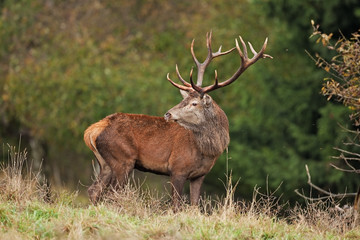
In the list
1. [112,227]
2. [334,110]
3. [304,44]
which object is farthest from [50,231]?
[304,44]

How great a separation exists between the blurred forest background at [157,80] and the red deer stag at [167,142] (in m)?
7.52

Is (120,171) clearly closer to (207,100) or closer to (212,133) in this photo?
(212,133)

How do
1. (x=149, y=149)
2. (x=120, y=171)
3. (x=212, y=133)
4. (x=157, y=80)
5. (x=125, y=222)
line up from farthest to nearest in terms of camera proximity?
(x=157, y=80) < (x=212, y=133) < (x=149, y=149) < (x=120, y=171) < (x=125, y=222)

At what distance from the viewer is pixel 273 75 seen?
19.3 m

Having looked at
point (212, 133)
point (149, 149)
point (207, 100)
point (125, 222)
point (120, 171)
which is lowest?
point (120, 171)

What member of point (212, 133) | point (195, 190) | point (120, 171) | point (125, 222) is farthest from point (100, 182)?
point (125, 222)

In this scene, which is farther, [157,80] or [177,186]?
[157,80]

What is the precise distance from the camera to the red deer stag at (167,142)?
926cm

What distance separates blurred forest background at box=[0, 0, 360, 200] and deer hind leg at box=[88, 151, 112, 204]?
8283mm

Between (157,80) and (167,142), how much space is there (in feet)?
35.5

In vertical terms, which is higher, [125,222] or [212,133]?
[212,133]

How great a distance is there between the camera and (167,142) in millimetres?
9523

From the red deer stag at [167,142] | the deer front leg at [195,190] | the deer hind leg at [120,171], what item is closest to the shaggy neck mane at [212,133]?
the red deer stag at [167,142]

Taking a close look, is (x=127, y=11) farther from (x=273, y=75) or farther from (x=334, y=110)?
(x=334, y=110)
